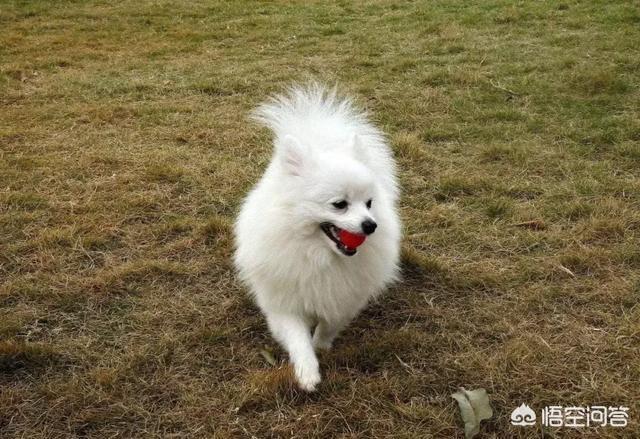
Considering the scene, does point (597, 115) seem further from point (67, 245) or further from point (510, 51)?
point (67, 245)

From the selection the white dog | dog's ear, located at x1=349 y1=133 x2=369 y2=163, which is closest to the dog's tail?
the white dog

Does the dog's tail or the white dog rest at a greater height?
the dog's tail

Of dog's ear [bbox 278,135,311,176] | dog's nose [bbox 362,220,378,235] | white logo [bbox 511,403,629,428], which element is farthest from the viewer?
dog's ear [bbox 278,135,311,176]

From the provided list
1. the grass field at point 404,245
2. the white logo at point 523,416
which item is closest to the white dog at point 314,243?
the grass field at point 404,245

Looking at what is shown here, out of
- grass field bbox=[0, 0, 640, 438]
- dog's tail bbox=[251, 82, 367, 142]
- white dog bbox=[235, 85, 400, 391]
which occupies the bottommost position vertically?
grass field bbox=[0, 0, 640, 438]

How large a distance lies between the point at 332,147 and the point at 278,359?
0.83 m

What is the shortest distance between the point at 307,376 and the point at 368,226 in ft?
1.80

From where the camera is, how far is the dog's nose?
6.81 ft

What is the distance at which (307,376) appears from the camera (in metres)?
2.13

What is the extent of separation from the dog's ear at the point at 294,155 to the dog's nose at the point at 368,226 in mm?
309

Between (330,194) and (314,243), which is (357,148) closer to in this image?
(330,194)

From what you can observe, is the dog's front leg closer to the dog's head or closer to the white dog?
the white dog

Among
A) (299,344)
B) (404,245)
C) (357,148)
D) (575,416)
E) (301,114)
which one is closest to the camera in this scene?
(575,416)

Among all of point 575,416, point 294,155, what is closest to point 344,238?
point 294,155
